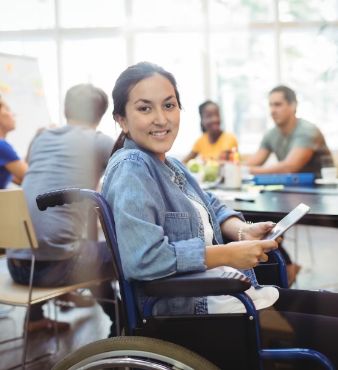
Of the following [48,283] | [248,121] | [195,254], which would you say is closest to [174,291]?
[195,254]

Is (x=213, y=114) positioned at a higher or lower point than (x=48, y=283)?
higher

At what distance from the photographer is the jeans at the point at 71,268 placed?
5.75ft

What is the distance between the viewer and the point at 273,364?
3.33ft

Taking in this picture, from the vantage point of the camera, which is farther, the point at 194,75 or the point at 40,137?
the point at 40,137

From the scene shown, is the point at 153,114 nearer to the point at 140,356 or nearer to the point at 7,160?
the point at 140,356

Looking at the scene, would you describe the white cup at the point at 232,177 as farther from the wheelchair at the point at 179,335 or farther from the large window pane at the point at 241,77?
the wheelchair at the point at 179,335

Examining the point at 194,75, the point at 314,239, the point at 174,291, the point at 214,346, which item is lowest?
the point at 314,239

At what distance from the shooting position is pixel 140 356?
899 millimetres

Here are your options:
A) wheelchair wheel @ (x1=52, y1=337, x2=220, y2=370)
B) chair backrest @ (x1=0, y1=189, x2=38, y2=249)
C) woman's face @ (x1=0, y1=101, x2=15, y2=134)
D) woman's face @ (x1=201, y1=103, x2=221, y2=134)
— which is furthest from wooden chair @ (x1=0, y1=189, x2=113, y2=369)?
woman's face @ (x1=201, y1=103, x2=221, y2=134)

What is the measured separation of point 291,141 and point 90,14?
1483 millimetres

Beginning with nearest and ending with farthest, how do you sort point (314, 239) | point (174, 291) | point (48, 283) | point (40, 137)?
1. point (174, 291)
2. point (48, 283)
3. point (40, 137)
4. point (314, 239)

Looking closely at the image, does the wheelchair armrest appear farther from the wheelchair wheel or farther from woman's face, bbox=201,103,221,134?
woman's face, bbox=201,103,221,134

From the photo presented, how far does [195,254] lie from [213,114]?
2624mm

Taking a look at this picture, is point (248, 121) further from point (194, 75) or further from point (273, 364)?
point (273, 364)
